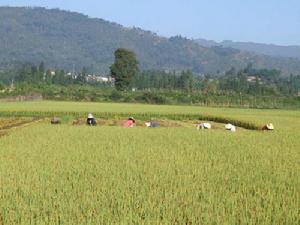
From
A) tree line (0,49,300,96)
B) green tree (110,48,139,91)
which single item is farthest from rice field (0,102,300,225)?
tree line (0,49,300,96)

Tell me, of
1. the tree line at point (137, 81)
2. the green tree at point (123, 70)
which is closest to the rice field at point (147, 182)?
the green tree at point (123, 70)

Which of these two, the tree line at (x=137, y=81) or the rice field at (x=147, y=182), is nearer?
the rice field at (x=147, y=182)

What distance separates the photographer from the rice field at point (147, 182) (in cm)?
679

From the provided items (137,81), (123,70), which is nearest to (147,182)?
(123,70)

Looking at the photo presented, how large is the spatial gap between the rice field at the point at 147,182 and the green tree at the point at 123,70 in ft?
191

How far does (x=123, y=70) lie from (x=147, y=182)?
2561 inches

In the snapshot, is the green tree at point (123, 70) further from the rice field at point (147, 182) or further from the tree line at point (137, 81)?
the rice field at point (147, 182)

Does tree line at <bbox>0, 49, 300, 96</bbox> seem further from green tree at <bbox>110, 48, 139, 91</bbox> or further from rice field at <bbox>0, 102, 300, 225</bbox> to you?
rice field at <bbox>0, 102, 300, 225</bbox>

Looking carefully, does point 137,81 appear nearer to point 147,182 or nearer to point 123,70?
point 123,70

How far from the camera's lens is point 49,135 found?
17141 millimetres

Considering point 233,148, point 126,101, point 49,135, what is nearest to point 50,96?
point 126,101

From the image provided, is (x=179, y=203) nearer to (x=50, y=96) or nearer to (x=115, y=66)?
(x=50, y=96)

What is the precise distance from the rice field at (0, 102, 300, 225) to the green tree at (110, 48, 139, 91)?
58.2m

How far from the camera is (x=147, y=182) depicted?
8852mm
